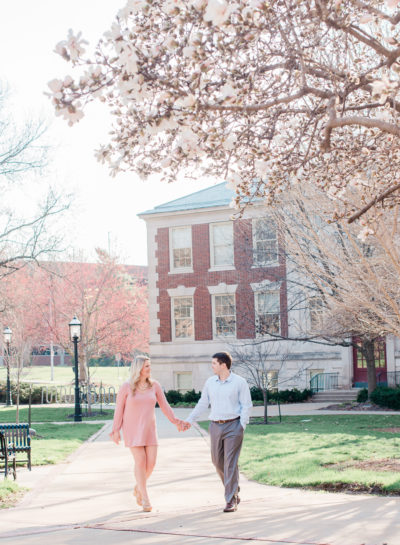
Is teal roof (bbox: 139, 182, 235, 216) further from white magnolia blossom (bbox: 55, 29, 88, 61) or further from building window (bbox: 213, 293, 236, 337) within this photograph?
white magnolia blossom (bbox: 55, 29, 88, 61)

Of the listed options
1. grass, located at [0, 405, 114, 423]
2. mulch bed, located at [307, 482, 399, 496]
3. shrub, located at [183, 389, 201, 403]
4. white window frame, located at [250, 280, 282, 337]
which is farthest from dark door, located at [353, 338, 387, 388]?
mulch bed, located at [307, 482, 399, 496]

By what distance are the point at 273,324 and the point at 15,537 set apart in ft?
76.2

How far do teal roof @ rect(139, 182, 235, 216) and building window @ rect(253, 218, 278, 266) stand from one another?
3.23m

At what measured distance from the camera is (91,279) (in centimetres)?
3894

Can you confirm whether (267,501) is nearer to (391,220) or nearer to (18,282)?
(391,220)

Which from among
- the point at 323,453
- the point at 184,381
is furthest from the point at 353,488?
the point at 184,381

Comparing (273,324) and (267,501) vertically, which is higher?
(273,324)

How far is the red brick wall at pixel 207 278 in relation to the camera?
29.5 metres

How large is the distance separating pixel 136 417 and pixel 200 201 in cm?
2480

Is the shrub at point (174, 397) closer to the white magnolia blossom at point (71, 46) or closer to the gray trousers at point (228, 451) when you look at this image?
the gray trousers at point (228, 451)

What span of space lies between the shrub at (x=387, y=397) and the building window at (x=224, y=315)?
8.39 meters

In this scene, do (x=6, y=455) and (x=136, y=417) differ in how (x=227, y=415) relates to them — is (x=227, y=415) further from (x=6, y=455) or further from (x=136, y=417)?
(x=6, y=455)

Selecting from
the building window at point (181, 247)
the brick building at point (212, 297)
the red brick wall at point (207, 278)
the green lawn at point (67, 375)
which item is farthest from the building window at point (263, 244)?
the green lawn at point (67, 375)

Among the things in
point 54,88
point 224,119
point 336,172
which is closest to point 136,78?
point 54,88
